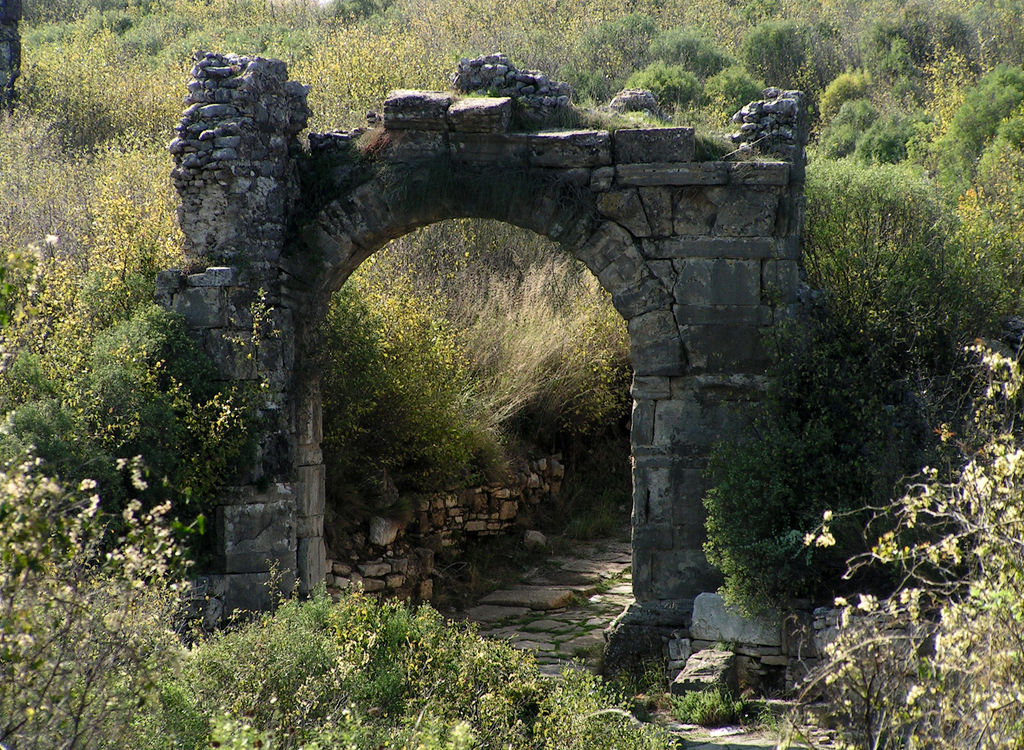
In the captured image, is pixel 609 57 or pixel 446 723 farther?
pixel 609 57

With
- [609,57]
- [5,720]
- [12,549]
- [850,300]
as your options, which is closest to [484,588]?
[850,300]

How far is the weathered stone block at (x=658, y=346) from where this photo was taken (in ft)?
26.7

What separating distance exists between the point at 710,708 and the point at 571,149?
4.18 meters

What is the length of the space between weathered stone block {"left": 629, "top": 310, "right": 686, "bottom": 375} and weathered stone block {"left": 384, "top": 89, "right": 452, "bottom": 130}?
7.34 ft

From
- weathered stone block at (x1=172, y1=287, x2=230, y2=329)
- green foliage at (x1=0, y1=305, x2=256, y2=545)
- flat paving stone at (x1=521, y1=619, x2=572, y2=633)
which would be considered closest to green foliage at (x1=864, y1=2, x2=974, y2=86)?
flat paving stone at (x1=521, y1=619, x2=572, y2=633)

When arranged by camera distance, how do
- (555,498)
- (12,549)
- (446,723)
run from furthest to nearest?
(555,498) < (446,723) < (12,549)

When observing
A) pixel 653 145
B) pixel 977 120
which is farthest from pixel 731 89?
pixel 653 145

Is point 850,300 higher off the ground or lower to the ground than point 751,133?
lower

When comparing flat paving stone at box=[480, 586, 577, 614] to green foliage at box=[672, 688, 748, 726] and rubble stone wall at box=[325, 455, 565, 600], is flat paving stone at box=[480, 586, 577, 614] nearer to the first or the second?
rubble stone wall at box=[325, 455, 565, 600]

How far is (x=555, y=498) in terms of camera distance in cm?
1316

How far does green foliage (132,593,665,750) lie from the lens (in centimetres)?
528

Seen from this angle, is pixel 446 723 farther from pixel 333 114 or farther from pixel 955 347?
pixel 333 114

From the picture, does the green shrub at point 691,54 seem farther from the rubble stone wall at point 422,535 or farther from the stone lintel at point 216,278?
the stone lintel at point 216,278

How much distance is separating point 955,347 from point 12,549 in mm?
7058
